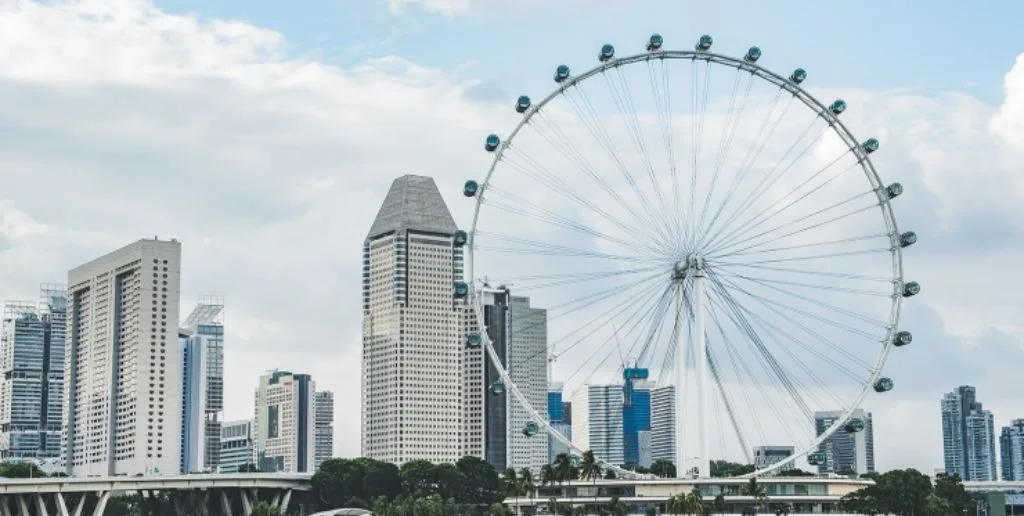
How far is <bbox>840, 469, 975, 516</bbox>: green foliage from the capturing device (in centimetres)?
15862

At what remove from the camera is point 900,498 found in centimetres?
16288

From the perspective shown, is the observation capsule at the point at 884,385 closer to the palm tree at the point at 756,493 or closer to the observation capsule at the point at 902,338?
the observation capsule at the point at 902,338

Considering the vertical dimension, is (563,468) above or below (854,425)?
below

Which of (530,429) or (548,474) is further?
(548,474)

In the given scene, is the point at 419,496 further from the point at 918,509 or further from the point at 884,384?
the point at 884,384

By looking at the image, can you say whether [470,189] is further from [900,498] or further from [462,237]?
[900,498]

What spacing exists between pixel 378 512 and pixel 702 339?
77.7m

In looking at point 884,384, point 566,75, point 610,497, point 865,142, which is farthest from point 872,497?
point 566,75

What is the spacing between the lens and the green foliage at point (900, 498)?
159m

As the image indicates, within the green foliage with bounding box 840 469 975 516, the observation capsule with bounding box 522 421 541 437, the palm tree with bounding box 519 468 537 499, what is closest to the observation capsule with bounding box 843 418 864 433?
the observation capsule with bounding box 522 421 541 437

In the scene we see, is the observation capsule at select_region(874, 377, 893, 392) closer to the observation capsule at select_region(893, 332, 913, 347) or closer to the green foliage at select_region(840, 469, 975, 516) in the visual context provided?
the observation capsule at select_region(893, 332, 913, 347)

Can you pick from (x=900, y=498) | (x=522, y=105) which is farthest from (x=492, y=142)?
(x=900, y=498)

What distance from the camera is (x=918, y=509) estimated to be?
6585 inches

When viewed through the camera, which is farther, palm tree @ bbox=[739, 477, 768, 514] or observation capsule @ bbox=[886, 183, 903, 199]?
palm tree @ bbox=[739, 477, 768, 514]
